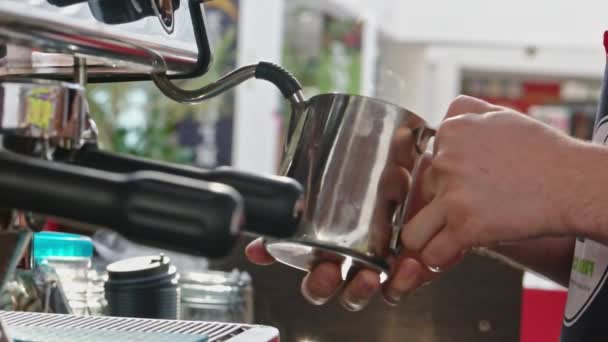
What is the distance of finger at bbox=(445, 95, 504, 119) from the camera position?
77 centimetres

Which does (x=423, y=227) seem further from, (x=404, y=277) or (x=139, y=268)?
(x=139, y=268)

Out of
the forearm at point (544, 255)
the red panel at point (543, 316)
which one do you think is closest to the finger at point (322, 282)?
the forearm at point (544, 255)

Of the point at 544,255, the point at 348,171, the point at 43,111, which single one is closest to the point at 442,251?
the point at 348,171

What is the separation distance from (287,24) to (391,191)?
4.18 meters

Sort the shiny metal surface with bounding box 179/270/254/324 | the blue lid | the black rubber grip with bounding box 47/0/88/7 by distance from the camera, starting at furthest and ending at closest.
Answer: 1. the shiny metal surface with bounding box 179/270/254/324
2. the blue lid
3. the black rubber grip with bounding box 47/0/88/7

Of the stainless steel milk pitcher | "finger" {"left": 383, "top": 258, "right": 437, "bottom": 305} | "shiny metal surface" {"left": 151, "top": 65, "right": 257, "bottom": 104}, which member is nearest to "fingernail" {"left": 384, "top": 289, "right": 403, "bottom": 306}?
"finger" {"left": 383, "top": 258, "right": 437, "bottom": 305}

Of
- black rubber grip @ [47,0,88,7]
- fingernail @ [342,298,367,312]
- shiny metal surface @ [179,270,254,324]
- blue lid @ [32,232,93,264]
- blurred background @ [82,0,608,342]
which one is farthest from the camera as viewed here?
blurred background @ [82,0,608,342]

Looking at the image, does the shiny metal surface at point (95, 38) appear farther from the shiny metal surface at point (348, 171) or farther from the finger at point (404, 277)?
the finger at point (404, 277)

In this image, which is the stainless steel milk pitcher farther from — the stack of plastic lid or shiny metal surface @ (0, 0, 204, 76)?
the stack of plastic lid

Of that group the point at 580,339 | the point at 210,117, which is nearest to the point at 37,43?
the point at 580,339

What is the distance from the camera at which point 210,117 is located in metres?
3.40

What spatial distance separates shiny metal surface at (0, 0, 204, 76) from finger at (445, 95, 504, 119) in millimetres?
240

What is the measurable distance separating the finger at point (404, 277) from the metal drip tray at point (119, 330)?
0.14 meters

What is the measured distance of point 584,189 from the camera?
2.25ft
